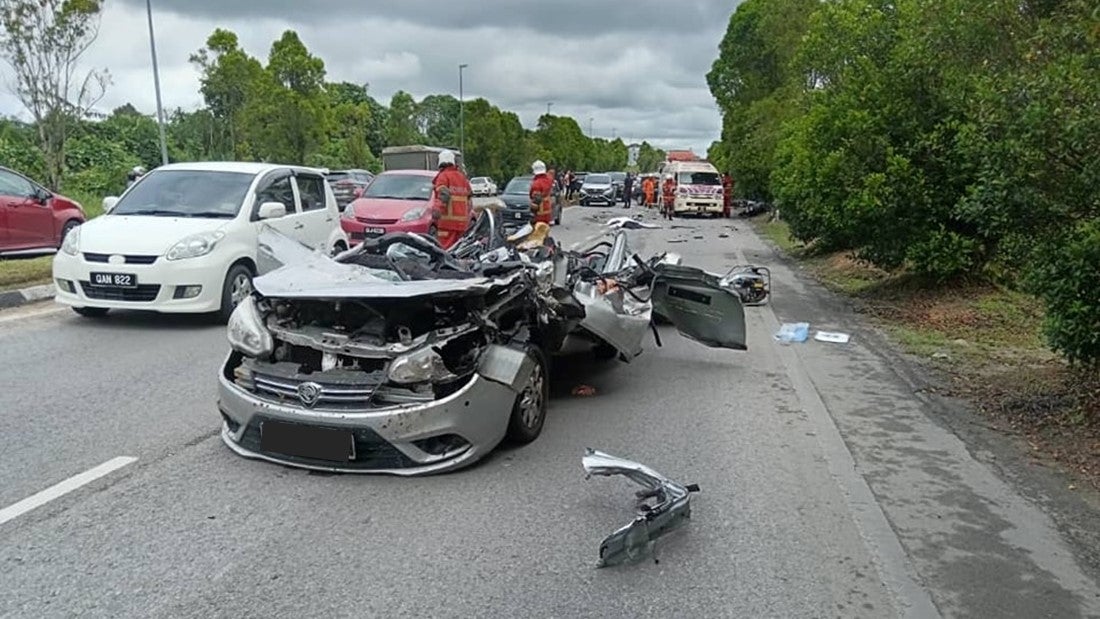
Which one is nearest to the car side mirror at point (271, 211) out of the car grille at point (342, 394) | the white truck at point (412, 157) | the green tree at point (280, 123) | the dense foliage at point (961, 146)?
the car grille at point (342, 394)

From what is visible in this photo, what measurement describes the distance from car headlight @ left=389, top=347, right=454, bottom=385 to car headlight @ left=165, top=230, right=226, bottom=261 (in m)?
5.20

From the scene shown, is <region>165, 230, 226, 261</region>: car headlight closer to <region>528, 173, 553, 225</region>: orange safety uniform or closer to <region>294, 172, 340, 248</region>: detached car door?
<region>294, 172, 340, 248</region>: detached car door

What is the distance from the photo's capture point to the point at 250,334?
526 cm

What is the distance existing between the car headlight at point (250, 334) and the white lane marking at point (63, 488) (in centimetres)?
89

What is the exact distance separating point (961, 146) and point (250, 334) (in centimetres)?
549

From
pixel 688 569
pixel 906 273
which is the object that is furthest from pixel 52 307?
pixel 906 273

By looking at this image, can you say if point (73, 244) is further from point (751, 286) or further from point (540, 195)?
point (751, 286)

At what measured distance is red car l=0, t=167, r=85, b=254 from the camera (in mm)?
13859

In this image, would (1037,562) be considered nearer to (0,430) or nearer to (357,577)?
(357,577)

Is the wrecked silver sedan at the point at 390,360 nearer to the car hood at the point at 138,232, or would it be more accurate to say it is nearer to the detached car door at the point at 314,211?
the car hood at the point at 138,232

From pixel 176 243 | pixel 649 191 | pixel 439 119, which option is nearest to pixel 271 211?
pixel 176 243

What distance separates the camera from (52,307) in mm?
10812

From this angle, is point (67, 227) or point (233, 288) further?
point (67, 227)

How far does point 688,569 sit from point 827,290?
422 inches
